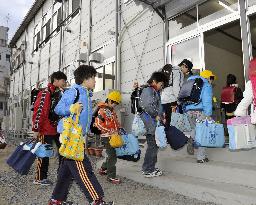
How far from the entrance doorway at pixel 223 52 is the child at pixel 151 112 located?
12.5 ft

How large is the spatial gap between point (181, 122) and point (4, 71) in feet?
146

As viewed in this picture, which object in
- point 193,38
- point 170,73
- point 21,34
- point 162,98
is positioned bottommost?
A: point 162,98

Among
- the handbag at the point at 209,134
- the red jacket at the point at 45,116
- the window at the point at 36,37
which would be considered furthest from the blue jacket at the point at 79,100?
the window at the point at 36,37

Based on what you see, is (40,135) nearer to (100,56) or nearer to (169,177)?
(169,177)

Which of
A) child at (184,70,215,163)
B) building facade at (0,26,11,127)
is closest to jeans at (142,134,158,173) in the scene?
child at (184,70,215,163)

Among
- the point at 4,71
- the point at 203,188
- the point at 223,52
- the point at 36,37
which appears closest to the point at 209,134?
the point at 203,188

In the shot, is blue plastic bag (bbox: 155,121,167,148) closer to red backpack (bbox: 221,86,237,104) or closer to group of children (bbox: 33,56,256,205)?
group of children (bbox: 33,56,256,205)

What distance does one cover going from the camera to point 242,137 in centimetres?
358

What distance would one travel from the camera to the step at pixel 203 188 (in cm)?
353

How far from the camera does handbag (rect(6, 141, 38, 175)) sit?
15.4 ft

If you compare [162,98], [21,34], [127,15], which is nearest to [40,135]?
[162,98]

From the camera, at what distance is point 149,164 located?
4836 millimetres

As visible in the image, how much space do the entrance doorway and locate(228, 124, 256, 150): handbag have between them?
479 cm

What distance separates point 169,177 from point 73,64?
31.1 feet
